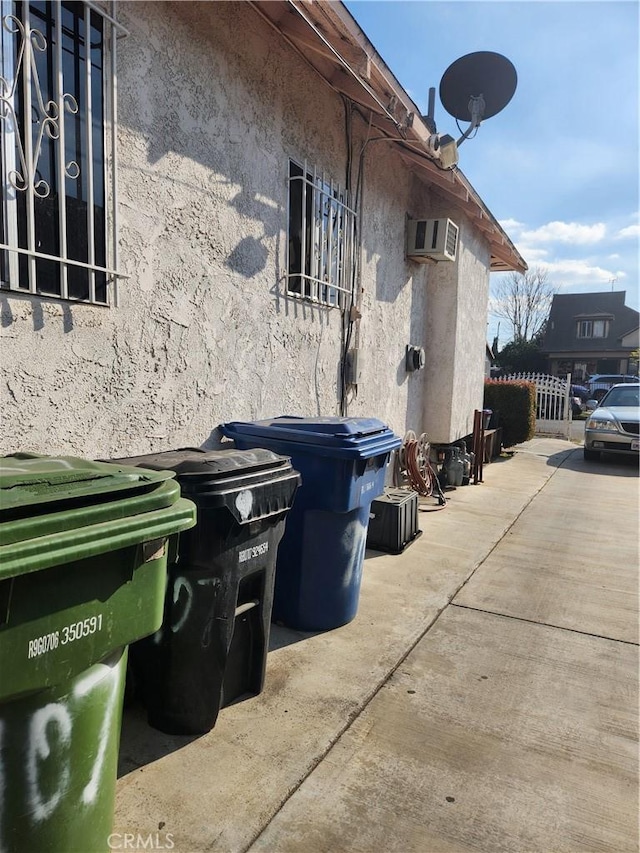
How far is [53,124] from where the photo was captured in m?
2.76

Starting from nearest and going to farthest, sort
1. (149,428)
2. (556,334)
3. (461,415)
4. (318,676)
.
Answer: (318,676) → (149,428) → (461,415) → (556,334)

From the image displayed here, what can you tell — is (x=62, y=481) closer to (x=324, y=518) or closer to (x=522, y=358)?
(x=324, y=518)

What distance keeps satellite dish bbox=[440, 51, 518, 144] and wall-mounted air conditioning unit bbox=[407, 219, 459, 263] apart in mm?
1013

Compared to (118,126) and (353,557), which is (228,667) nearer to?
(353,557)

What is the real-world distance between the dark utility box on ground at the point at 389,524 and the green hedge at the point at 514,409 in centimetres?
792

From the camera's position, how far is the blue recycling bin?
3406 millimetres

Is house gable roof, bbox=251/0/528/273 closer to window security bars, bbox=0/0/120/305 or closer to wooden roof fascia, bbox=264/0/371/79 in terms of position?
wooden roof fascia, bbox=264/0/371/79

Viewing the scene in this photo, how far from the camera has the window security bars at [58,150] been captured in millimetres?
2580

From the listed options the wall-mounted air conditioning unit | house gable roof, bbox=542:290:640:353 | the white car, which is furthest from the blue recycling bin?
house gable roof, bbox=542:290:640:353

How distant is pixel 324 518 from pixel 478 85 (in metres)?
6.12

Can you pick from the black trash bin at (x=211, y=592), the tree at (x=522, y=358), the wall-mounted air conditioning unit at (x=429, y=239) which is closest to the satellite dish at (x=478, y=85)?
the wall-mounted air conditioning unit at (x=429, y=239)

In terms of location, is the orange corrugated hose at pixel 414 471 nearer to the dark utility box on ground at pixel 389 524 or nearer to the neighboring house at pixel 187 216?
the neighboring house at pixel 187 216

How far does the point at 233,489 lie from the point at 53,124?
6.67 feet

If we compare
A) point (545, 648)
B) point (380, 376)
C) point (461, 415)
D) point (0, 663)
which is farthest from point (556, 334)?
point (0, 663)
